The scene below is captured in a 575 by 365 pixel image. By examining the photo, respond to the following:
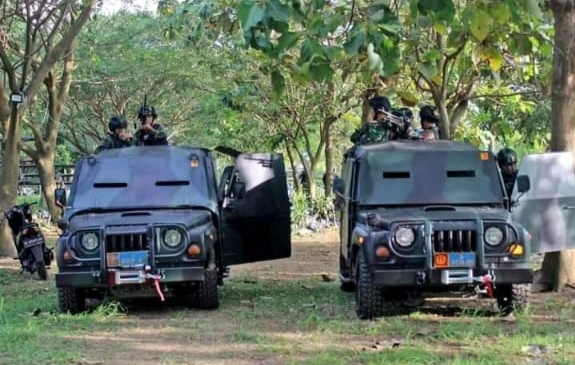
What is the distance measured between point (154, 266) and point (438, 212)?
265cm

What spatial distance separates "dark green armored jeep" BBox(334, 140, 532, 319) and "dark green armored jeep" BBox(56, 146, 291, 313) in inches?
49.6

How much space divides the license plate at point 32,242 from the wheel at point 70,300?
120 inches

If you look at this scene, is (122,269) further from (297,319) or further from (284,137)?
(284,137)

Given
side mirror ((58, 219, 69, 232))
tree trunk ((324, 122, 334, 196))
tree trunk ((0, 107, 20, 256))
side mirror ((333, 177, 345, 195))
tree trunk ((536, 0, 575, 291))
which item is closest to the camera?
side mirror ((58, 219, 69, 232))

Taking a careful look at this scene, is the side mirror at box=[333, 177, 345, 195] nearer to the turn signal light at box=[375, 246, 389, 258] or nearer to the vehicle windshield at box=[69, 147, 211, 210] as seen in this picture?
the vehicle windshield at box=[69, 147, 211, 210]

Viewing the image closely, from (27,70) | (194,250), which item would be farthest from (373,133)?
(27,70)

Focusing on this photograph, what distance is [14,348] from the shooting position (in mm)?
7047

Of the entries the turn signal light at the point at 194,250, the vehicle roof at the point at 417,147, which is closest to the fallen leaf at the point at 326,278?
the vehicle roof at the point at 417,147

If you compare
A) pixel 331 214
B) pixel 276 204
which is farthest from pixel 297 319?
pixel 331 214

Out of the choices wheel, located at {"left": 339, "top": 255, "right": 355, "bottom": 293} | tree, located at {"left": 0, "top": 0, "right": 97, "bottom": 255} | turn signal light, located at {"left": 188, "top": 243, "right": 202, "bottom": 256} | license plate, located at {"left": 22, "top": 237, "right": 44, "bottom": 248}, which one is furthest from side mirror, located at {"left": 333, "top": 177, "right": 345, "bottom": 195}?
tree, located at {"left": 0, "top": 0, "right": 97, "bottom": 255}

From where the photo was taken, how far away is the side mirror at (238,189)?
31.5 feet

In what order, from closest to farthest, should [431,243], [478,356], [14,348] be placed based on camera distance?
1. [478,356]
2. [14,348]
3. [431,243]

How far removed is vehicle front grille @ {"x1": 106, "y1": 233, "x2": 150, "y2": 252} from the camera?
27.3 feet

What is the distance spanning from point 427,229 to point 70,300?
3550mm
